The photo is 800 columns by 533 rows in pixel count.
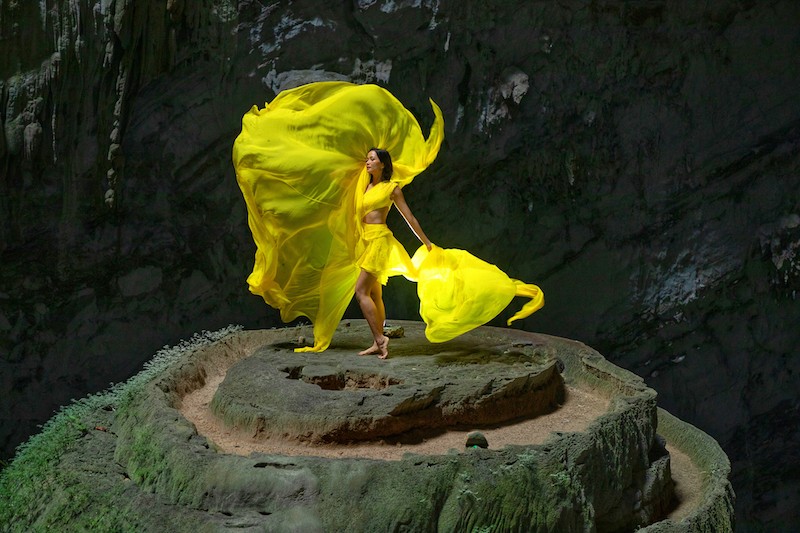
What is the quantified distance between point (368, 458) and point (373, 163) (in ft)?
8.13

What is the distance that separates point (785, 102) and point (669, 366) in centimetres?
288

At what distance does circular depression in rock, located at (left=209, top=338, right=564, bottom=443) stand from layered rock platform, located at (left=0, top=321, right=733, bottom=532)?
1 centimetres

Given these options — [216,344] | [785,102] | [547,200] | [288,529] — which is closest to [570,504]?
[288,529]

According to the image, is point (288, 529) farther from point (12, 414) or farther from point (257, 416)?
point (12, 414)

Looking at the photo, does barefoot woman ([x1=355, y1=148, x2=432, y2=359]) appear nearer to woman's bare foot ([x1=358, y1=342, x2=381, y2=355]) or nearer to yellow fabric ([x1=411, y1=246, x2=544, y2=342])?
woman's bare foot ([x1=358, y1=342, x2=381, y2=355])

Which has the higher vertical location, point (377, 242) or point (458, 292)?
Answer: point (377, 242)

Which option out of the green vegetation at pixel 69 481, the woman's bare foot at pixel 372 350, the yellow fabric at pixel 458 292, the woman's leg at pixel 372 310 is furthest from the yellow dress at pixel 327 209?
the green vegetation at pixel 69 481

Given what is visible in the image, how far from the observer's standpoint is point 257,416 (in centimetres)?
525

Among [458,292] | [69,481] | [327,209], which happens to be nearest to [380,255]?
[327,209]

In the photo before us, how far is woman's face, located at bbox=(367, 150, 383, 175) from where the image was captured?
20.9ft

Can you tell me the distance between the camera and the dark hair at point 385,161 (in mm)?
6402

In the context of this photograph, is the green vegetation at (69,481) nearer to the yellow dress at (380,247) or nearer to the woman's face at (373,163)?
the yellow dress at (380,247)

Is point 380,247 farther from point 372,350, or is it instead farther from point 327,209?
point 372,350

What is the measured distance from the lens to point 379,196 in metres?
6.36
